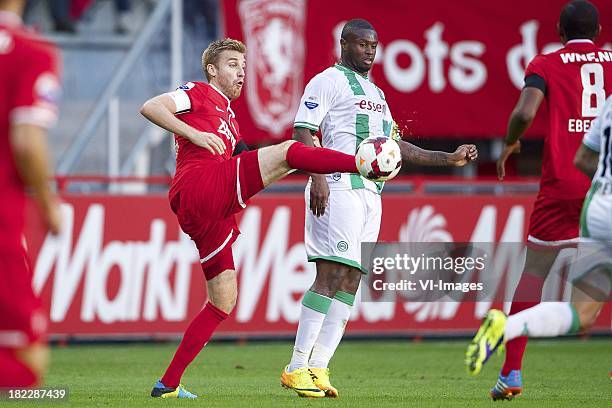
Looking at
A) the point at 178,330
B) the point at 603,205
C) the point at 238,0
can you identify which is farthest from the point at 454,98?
the point at 603,205

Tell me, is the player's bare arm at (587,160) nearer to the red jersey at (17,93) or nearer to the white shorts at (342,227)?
the white shorts at (342,227)

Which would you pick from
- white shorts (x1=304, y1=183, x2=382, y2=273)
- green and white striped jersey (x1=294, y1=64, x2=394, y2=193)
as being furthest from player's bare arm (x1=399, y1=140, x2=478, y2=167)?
white shorts (x1=304, y1=183, x2=382, y2=273)

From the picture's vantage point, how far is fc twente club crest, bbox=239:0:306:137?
16.3 metres

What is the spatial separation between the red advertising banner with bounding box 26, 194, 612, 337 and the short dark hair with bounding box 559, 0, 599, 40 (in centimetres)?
619

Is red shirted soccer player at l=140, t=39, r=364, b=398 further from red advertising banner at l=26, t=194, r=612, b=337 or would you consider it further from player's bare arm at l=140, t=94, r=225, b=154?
red advertising banner at l=26, t=194, r=612, b=337

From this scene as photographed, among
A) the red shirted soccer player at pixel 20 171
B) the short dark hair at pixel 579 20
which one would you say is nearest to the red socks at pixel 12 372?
the red shirted soccer player at pixel 20 171

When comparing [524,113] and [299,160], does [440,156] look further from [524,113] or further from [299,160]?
[299,160]

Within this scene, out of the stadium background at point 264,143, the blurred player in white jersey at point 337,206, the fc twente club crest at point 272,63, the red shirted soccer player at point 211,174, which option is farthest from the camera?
the fc twente club crest at point 272,63

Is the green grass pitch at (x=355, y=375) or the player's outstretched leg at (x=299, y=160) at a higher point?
the player's outstretched leg at (x=299, y=160)

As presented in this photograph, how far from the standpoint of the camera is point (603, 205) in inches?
240

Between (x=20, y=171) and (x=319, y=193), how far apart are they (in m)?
3.55

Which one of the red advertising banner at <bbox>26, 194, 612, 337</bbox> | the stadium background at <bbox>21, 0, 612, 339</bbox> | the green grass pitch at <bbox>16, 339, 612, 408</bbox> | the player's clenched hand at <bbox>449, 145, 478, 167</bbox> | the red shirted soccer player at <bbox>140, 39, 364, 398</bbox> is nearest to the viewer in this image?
the red shirted soccer player at <bbox>140, 39, 364, 398</bbox>

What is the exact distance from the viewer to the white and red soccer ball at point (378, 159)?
6.58 meters

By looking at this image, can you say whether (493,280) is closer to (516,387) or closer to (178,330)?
(178,330)
